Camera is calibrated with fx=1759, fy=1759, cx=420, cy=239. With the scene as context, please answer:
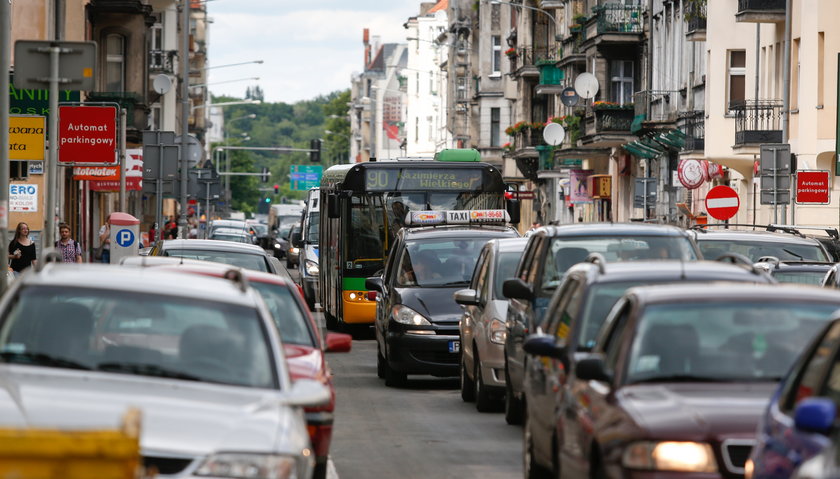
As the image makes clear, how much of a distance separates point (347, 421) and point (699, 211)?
109ft

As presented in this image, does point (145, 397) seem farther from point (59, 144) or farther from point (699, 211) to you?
point (699, 211)

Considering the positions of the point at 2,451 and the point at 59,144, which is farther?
the point at 59,144

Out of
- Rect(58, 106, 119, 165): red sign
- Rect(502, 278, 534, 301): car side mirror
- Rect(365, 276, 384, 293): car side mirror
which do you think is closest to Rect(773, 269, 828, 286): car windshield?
Rect(365, 276, 384, 293): car side mirror

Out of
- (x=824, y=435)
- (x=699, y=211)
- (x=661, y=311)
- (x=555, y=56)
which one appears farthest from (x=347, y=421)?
(x=555, y=56)

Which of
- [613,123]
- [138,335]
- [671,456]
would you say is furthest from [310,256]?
[671,456]

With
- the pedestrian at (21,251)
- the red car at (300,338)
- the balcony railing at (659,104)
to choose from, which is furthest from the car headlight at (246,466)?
the balcony railing at (659,104)

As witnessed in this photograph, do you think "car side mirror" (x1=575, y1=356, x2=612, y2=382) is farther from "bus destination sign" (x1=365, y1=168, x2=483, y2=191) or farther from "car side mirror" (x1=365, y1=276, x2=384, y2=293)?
"bus destination sign" (x1=365, y1=168, x2=483, y2=191)

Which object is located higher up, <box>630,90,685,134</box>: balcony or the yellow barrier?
<box>630,90,685,134</box>: balcony

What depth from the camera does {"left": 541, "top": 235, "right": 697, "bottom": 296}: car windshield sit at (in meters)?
15.1

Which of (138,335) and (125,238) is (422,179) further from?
(138,335)

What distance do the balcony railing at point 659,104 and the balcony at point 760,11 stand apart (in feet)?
34.8

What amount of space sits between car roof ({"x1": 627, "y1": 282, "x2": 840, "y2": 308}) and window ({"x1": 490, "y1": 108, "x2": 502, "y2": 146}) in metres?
83.9

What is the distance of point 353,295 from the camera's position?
94.7 feet

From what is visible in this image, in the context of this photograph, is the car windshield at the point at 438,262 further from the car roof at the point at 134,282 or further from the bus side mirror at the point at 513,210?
the car roof at the point at 134,282
